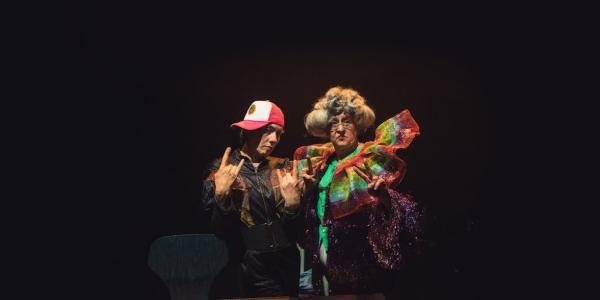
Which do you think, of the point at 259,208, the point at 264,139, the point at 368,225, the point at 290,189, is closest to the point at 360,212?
the point at 368,225

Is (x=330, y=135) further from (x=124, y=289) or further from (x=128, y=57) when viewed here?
(x=124, y=289)

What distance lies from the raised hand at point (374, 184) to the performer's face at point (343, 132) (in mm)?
166

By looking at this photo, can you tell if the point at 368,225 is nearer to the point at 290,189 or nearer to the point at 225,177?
the point at 290,189

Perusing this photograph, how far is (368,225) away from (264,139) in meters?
0.62

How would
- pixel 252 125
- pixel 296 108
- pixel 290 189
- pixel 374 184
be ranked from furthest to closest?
pixel 296 108
pixel 252 125
pixel 290 189
pixel 374 184

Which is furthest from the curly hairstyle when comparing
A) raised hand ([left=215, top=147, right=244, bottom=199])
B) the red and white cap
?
raised hand ([left=215, top=147, right=244, bottom=199])

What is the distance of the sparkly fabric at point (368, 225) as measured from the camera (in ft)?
7.30

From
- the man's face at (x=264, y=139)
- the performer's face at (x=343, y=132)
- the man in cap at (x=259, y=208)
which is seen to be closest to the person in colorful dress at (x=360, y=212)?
the performer's face at (x=343, y=132)

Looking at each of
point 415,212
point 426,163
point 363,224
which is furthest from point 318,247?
point 426,163

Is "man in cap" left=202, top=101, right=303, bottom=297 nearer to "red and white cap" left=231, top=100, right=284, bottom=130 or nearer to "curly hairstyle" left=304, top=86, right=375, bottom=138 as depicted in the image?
"red and white cap" left=231, top=100, right=284, bottom=130

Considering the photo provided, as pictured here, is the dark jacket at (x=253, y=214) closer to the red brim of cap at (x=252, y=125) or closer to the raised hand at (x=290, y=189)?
the raised hand at (x=290, y=189)

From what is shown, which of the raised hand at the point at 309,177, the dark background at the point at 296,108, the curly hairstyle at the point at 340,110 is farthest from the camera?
→ the dark background at the point at 296,108

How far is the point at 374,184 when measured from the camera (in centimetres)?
214

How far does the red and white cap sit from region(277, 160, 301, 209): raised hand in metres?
0.26
